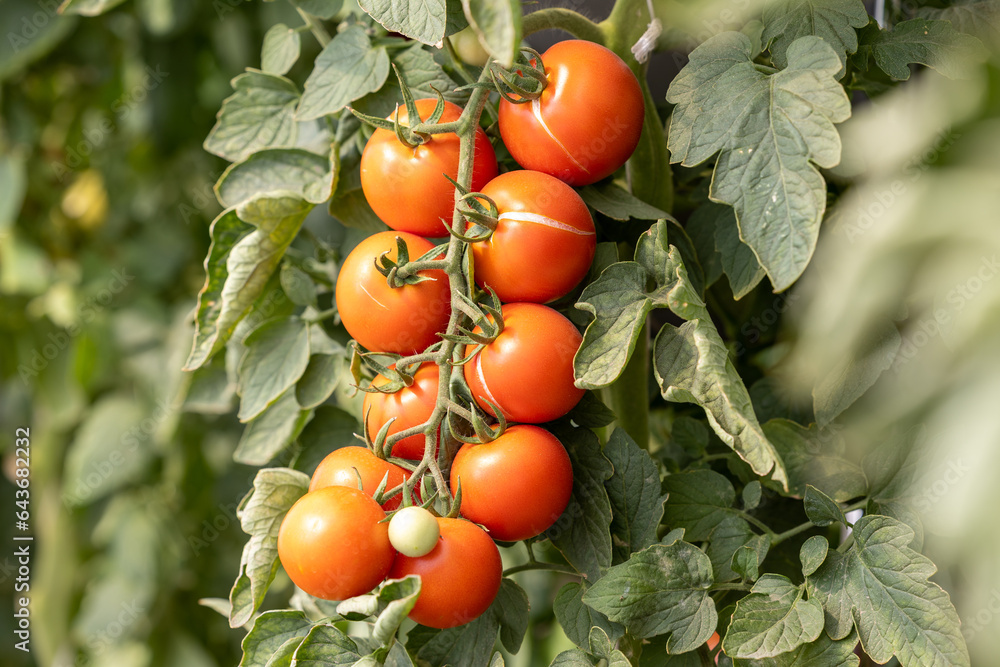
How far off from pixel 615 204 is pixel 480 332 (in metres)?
0.12

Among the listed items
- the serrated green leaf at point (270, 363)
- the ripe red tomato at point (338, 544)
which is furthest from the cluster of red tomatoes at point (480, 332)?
the serrated green leaf at point (270, 363)

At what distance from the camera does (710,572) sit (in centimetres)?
41

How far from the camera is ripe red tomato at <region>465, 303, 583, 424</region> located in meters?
0.38

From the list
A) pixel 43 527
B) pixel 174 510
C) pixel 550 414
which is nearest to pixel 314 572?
pixel 550 414

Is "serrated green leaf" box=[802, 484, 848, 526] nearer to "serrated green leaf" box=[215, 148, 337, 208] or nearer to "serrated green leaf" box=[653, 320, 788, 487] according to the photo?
"serrated green leaf" box=[653, 320, 788, 487]

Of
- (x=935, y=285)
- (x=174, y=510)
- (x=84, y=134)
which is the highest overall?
(x=935, y=285)

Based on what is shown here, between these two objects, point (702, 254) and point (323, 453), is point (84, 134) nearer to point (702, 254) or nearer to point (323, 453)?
point (323, 453)

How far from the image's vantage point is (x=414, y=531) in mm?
348

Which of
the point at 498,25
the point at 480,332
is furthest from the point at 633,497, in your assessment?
the point at 498,25

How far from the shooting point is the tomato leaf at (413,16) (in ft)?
1.25

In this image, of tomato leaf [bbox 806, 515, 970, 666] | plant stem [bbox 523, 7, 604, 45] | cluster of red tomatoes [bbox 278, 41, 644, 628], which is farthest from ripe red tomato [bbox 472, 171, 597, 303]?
tomato leaf [bbox 806, 515, 970, 666]

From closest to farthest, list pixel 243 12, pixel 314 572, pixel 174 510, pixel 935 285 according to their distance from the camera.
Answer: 1. pixel 935 285
2. pixel 314 572
3. pixel 243 12
4. pixel 174 510

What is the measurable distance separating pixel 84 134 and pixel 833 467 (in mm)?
1274

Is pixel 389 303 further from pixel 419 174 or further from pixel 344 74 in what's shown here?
→ pixel 344 74
